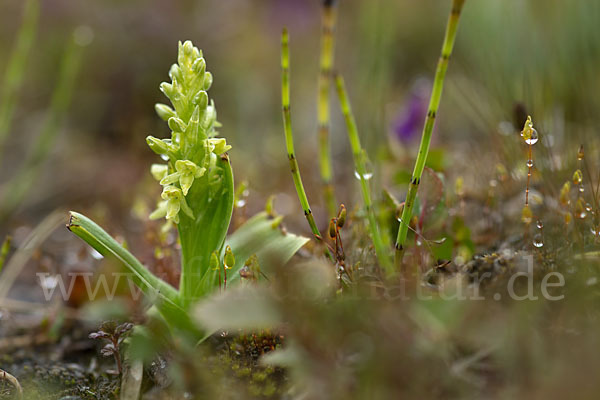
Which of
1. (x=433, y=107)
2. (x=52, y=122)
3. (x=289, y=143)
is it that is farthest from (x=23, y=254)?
(x=433, y=107)

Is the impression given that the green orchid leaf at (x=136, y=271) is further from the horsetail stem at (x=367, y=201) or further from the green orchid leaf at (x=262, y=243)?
the horsetail stem at (x=367, y=201)

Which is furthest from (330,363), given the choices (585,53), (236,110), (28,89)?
(28,89)

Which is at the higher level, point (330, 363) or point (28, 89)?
point (28, 89)

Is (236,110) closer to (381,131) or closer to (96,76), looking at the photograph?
(96,76)

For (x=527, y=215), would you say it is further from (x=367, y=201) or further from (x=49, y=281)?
(x=49, y=281)

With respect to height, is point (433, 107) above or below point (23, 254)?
above

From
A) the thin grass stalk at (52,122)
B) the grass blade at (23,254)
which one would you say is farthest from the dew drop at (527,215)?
the thin grass stalk at (52,122)
